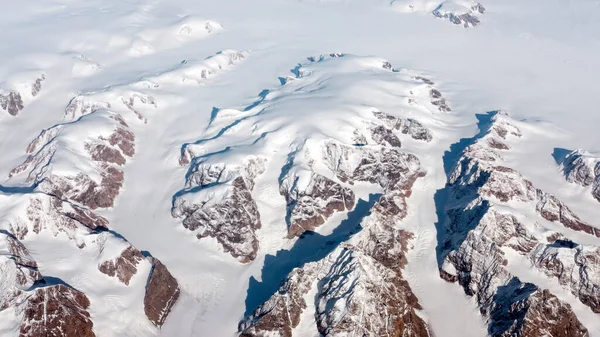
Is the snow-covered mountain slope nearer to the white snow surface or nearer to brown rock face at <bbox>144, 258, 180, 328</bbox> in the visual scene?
the white snow surface

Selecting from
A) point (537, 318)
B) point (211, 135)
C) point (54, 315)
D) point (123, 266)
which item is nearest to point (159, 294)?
point (123, 266)

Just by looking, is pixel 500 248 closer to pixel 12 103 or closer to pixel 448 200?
pixel 448 200

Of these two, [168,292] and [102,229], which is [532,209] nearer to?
[168,292]

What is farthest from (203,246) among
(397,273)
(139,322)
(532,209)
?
(532,209)

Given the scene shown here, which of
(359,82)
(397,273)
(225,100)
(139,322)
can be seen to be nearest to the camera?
(139,322)

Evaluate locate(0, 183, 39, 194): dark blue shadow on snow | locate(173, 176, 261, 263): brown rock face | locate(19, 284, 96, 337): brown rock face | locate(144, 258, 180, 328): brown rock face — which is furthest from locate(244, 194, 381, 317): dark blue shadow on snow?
locate(0, 183, 39, 194): dark blue shadow on snow

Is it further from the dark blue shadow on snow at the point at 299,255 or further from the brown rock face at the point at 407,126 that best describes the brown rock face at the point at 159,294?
the brown rock face at the point at 407,126
